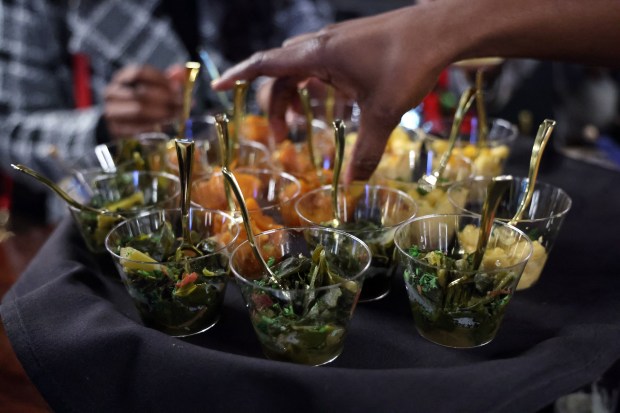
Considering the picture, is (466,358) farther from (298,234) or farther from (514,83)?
(514,83)

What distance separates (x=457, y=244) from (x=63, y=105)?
6.40ft

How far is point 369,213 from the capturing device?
98cm

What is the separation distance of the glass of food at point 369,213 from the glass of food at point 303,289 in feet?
0.21

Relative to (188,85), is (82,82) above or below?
below

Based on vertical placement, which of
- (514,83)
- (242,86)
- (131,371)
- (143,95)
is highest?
(242,86)

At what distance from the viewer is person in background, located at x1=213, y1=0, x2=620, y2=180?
0.86 metres

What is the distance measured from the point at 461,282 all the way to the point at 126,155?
2.66 ft

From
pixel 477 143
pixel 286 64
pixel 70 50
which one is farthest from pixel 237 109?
pixel 70 50

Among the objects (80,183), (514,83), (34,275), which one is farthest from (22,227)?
(514,83)

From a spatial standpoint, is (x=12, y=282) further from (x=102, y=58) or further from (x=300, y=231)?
(x=102, y=58)

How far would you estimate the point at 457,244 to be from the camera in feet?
2.80

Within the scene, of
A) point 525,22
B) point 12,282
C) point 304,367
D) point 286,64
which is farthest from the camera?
point 12,282

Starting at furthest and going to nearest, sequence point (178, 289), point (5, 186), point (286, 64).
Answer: point (5, 186)
point (286, 64)
point (178, 289)

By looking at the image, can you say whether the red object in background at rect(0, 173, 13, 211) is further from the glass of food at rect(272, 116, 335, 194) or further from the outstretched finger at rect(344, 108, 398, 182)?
the outstretched finger at rect(344, 108, 398, 182)
